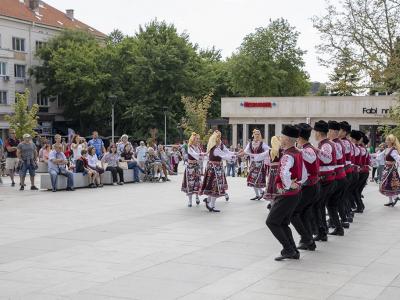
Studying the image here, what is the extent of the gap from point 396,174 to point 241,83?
169 ft

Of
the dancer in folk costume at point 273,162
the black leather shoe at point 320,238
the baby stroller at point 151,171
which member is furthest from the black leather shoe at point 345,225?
the baby stroller at point 151,171

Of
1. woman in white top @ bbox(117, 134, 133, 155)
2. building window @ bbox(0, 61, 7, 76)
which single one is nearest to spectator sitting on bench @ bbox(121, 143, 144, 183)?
woman in white top @ bbox(117, 134, 133, 155)

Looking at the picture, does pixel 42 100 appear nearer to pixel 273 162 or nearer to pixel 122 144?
pixel 122 144

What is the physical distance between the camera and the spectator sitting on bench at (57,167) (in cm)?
1948

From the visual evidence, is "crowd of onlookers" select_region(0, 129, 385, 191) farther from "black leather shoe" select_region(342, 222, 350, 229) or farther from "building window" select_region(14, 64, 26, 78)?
"building window" select_region(14, 64, 26, 78)

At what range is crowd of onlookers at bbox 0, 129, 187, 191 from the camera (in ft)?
65.2

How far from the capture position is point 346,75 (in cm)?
2958

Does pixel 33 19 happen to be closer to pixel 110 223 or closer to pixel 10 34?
pixel 10 34

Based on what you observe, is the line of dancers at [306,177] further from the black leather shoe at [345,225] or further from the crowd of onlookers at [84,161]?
the crowd of onlookers at [84,161]

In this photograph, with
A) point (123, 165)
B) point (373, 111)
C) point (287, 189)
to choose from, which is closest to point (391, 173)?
point (287, 189)

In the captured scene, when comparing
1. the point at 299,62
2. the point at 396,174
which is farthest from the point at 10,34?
the point at 396,174

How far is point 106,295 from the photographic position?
7043 millimetres

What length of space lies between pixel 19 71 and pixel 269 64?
2481 cm

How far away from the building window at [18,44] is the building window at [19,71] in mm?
1603
